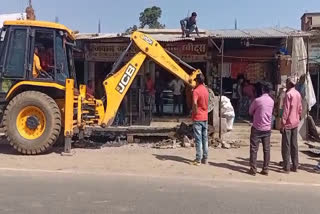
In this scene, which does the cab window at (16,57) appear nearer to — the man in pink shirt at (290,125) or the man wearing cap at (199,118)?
the man wearing cap at (199,118)

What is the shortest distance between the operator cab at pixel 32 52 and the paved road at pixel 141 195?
289 cm

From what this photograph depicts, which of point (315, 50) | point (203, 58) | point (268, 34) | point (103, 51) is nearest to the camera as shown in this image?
point (268, 34)

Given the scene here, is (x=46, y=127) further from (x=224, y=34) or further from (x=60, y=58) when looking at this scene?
(x=224, y=34)

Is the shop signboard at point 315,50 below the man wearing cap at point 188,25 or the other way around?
below

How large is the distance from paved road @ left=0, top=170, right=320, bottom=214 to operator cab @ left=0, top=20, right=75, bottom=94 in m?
2.89

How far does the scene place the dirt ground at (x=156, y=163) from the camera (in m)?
9.38

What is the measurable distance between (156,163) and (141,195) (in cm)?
315

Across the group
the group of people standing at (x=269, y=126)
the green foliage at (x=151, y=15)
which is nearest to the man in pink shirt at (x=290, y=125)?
the group of people standing at (x=269, y=126)

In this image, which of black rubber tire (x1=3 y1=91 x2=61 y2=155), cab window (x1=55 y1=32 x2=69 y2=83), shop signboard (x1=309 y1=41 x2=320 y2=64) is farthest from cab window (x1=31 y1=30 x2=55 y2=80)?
shop signboard (x1=309 y1=41 x2=320 y2=64)

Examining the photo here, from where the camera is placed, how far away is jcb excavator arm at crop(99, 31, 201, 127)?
11.8 m

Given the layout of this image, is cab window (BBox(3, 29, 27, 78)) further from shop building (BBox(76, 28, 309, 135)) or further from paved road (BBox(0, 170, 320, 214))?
shop building (BBox(76, 28, 309, 135))

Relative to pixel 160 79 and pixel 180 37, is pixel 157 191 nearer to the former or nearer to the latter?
pixel 180 37

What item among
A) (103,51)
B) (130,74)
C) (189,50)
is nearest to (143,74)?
(103,51)

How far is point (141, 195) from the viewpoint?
24.2 ft
